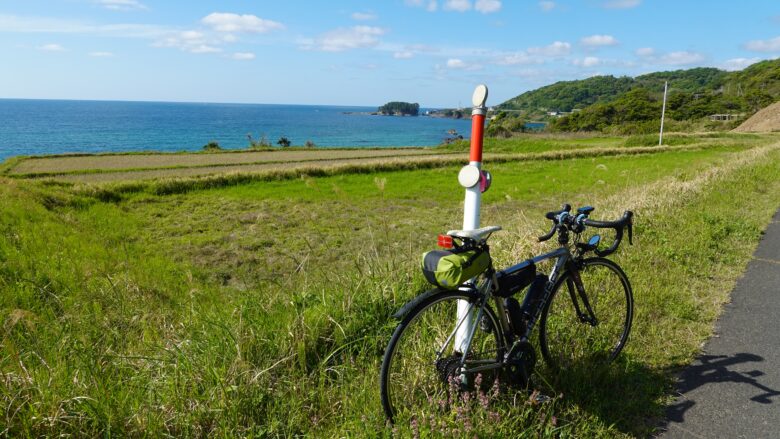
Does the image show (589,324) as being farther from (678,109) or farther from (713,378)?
(678,109)

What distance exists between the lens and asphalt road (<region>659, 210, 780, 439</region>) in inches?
104

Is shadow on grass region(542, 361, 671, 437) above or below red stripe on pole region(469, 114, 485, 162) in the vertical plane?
below

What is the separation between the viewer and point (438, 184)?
18859 millimetres

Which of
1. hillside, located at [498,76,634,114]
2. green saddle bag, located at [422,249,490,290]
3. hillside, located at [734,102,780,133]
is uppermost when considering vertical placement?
hillside, located at [498,76,634,114]

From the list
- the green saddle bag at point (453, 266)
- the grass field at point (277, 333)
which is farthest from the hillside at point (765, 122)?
the green saddle bag at point (453, 266)

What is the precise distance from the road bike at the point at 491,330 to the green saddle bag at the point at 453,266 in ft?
0.08

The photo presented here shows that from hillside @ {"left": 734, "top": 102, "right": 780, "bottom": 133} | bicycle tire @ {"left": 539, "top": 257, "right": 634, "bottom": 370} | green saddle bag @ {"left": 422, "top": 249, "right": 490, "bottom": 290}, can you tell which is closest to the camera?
green saddle bag @ {"left": 422, "top": 249, "right": 490, "bottom": 290}

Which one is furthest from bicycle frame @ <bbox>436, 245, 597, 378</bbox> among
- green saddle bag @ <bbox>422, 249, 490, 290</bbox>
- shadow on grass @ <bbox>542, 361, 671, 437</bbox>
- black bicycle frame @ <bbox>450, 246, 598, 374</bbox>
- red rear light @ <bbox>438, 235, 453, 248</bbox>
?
shadow on grass @ <bbox>542, 361, 671, 437</bbox>

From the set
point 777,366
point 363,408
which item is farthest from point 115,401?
point 777,366

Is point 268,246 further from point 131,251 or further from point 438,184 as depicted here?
point 438,184

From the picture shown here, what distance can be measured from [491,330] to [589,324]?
1.19m

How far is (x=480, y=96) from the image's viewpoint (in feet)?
8.42

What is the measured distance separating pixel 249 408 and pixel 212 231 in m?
9.66

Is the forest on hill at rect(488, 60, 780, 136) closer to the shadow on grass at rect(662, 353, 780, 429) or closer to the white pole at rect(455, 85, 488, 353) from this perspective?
the shadow on grass at rect(662, 353, 780, 429)
